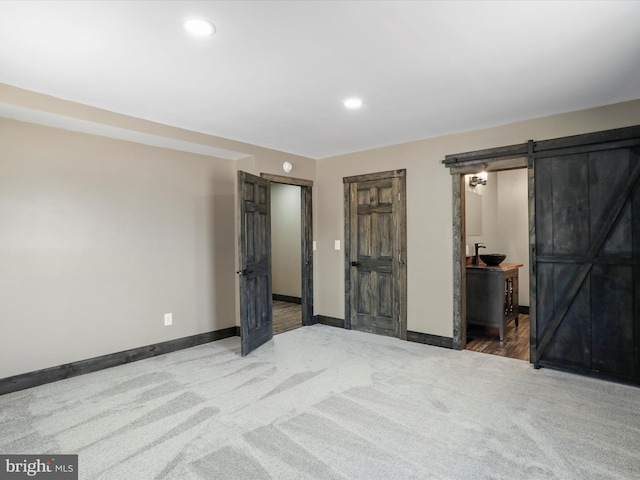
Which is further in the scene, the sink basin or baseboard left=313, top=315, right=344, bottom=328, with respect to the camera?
baseboard left=313, top=315, right=344, bottom=328

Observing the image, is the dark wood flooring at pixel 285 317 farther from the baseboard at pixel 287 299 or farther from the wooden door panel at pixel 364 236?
the wooden door panel at pixel 364 236

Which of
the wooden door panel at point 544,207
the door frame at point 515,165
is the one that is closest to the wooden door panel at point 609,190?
the door frame at point 515,165

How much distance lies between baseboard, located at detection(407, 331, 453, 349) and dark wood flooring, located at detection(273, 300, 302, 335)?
1.72 m

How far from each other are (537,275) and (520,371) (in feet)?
3.17

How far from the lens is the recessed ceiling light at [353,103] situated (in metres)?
3.12

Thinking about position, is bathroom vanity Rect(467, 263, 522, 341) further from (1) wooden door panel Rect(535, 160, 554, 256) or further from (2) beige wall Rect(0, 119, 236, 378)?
(2) beige wall Rect(0, 119, 236, 378)

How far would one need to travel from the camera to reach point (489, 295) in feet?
15.6

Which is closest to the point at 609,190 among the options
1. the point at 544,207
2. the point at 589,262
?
the point at 544,207

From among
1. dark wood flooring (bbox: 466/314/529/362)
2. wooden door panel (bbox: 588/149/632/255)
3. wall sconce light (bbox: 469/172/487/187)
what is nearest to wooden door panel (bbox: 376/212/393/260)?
dark wood flooring (bbox: 466/314/529/362)

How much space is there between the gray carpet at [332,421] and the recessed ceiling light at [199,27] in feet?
8.20

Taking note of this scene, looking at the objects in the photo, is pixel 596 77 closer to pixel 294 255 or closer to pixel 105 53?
pixel 105 53

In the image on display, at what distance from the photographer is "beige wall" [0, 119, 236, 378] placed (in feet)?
10.4

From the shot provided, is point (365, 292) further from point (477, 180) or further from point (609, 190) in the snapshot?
point (609, 190)

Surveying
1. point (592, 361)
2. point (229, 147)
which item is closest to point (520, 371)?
point (592, 361)
